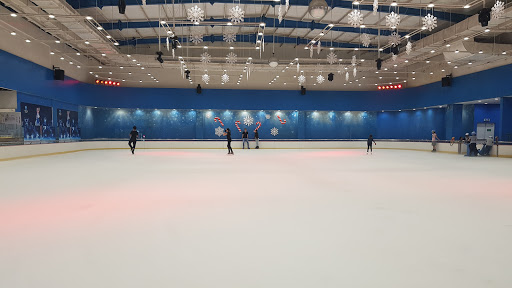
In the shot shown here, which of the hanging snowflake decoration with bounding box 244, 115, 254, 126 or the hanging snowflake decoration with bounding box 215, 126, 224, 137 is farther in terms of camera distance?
the hanging snowflake decoration with bounding box 244, 115, 254, 126

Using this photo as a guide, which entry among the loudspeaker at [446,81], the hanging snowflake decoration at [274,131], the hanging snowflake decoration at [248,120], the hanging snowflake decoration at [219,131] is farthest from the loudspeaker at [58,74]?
the loudspeaker at [446,81]

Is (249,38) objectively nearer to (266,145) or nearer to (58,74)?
(266,145)

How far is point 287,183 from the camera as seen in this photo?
23.8 feet

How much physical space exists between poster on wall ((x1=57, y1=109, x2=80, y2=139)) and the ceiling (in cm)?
205

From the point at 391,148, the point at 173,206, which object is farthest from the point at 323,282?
the point at 391,148

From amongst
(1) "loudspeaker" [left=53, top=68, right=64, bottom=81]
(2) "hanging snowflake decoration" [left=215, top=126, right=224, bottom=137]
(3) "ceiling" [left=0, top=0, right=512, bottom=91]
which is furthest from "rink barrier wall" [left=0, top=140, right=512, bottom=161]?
(3) "ceiling" [left=0, top=0, right=512, bottom=91]

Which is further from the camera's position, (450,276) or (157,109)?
(157,109)

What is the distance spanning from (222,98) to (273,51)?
4338mm

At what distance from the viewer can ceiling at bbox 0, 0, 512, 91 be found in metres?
11.9

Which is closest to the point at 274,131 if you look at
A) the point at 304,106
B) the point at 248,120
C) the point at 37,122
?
the point at 248,120

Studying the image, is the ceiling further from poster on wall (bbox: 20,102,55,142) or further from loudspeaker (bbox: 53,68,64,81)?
poster on wall (bbox: 20,102,55,142)

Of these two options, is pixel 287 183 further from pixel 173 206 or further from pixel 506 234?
pixel 506 234

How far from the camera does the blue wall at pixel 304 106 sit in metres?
19.0

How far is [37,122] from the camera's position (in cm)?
1498
